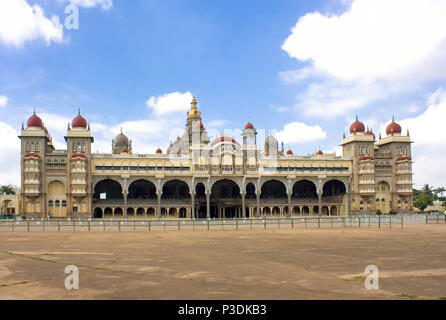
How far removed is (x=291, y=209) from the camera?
77875mm

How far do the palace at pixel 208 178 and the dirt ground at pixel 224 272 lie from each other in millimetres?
46521

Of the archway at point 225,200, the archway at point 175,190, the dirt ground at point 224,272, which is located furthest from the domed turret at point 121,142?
the dirt ground at point 224,272

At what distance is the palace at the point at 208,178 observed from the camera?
67.7 metres

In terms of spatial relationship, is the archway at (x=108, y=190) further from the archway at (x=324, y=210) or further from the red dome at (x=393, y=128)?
the red dome at (x=393, y=128)

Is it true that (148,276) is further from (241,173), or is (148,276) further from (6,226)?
(241,173)

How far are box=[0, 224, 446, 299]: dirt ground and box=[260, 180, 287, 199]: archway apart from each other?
61.3 m

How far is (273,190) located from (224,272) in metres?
71.9

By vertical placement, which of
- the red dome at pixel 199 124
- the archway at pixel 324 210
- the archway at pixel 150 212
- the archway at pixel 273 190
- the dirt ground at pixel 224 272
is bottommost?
the archway at pixel 324 210

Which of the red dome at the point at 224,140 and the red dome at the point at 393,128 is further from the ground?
the red dome at the point at 393,128

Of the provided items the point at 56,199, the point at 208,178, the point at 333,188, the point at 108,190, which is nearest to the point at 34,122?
the point at 56,199

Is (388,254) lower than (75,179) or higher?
lower

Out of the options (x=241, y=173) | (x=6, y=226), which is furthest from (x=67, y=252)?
(x=241, y=173)

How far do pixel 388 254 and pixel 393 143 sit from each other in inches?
2631

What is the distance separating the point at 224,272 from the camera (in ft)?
48.7
